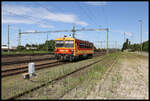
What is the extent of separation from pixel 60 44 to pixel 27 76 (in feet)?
36.0

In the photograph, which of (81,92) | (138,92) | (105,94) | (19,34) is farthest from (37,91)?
(19,34)

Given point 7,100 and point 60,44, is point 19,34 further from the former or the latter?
point 7,100

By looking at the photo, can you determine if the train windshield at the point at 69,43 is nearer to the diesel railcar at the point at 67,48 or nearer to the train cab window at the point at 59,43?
the diesel railcar at the point at 67,48

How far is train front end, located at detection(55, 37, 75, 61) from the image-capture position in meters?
18.2

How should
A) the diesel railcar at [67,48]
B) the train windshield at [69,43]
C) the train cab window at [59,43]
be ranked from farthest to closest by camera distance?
the train cab window at [59,43], the train windshield at [69,43], the diesel railcar at [67,48]

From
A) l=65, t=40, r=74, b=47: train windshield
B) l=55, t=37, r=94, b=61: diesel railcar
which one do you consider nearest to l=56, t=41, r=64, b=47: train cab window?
l=55, t=37, r=94, b=61: diesel railcar

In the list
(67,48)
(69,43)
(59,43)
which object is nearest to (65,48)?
(67,48)

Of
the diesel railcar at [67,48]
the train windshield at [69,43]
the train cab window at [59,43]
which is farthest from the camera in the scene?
the train cab window at [59,43]

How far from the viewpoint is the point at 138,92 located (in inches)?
242

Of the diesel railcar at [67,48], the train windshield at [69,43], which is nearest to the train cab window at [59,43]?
the diesel railcar at [67,48]

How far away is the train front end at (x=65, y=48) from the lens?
18234 mm

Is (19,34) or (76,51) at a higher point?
(19,34)

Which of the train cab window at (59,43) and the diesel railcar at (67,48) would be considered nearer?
the diesel railcar at (67,48)

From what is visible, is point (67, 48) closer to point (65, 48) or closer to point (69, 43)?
point (65, 48)
